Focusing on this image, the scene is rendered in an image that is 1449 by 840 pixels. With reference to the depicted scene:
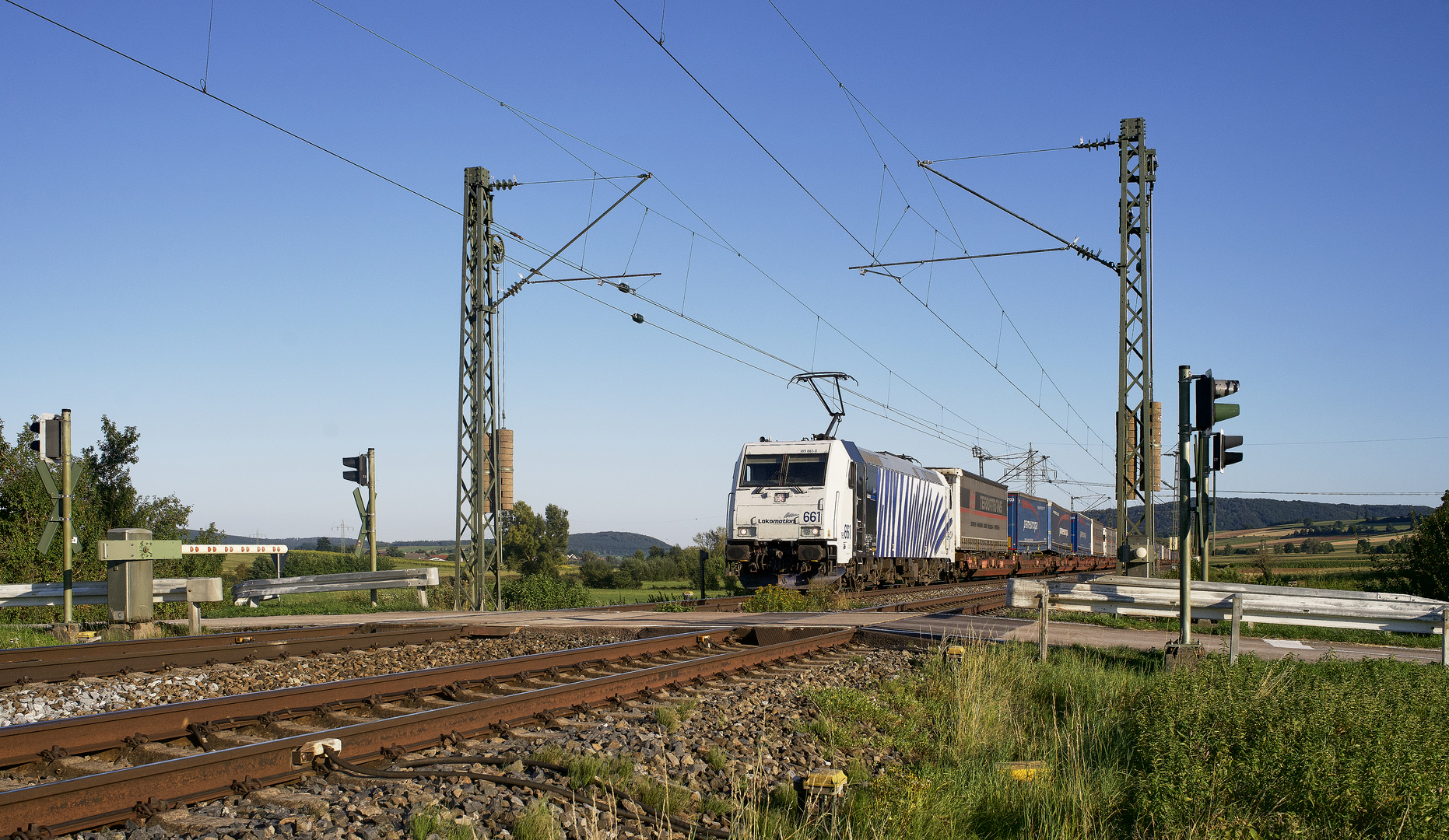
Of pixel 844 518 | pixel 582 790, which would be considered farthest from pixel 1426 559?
pixel 582 790

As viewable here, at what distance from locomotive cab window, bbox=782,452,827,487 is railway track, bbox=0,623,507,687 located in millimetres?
9731

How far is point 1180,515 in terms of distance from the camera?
33.1ft

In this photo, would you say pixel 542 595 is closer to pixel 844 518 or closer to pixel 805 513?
pixel 805 513

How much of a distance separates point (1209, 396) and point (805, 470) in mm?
12701

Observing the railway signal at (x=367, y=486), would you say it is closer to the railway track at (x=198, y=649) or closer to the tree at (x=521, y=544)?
the railway track at (x=198, y=649)

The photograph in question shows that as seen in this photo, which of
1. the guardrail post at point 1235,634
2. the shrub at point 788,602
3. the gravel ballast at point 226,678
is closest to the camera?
the gravel ballast at point 226,678

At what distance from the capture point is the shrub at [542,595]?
24.0m

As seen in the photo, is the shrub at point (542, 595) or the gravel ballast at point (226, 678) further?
the shrub at point (542, 595)

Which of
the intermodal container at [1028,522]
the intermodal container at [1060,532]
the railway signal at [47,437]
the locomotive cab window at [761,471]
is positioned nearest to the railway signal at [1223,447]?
the locomotive cab window at [761,471]

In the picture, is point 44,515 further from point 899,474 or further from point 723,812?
point 723,812

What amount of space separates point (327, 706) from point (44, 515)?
60.1 feet

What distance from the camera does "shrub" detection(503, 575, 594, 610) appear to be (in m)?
24.0

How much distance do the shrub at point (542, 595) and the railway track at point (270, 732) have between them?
14224 millimetres

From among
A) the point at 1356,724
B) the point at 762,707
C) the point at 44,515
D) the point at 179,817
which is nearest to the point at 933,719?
the point at 762,707
